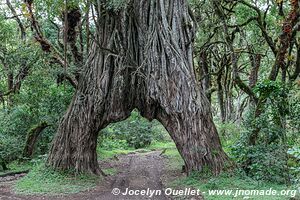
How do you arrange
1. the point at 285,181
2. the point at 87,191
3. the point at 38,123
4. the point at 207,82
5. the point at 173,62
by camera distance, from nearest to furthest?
the point at 285,181
the point at 87,191
the point at 173,62
the point at 38,123
the point at 207,82

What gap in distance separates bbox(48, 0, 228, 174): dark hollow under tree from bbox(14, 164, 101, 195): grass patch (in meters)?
0.30

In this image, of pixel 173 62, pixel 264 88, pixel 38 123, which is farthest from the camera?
pixel 38 123

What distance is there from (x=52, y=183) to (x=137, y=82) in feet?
10.5

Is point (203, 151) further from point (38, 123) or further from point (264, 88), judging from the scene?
point (38, 123)

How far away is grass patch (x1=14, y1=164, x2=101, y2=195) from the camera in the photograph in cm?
812

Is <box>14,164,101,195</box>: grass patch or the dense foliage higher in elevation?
the dense foliage

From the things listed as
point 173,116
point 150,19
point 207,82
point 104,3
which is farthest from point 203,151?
point 207,82

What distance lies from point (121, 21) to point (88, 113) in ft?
8.17

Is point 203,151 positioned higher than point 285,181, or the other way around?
point 203,151

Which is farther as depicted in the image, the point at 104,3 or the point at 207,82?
the point at 207,82

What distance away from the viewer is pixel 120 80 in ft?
29.9

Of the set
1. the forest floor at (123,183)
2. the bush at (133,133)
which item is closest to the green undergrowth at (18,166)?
the forest floor at (123,183)

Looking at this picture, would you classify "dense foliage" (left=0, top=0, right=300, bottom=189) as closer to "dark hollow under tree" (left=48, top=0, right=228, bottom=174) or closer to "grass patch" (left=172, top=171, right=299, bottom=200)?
"grass patch" (left=172, top=171, right=299, bottom=200)

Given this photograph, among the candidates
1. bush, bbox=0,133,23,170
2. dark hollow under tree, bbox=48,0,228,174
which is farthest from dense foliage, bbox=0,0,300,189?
dark hollow under tree, bbox=48,0,228,174
